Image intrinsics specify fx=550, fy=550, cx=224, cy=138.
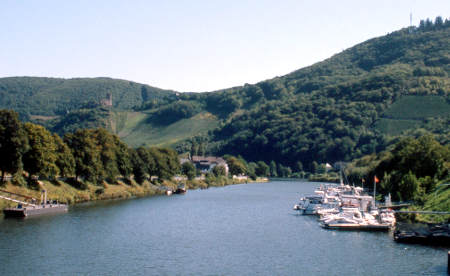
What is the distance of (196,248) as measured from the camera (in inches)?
1911

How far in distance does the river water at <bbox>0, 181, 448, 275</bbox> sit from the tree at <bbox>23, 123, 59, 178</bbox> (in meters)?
7.60

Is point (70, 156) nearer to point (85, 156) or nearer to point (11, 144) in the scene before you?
point (85, 156)

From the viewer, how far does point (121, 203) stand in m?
88.1

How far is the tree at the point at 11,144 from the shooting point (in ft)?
223

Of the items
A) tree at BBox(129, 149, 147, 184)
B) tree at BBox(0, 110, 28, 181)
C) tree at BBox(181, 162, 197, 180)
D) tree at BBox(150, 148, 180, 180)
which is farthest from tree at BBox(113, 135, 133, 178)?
tree at BBox(181, 162, 197, 180)

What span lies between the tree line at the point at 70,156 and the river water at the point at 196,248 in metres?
9.03

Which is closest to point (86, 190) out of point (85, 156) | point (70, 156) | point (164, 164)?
point (85, 156)

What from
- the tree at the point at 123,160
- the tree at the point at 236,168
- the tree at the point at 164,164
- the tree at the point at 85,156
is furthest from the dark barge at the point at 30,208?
the tree at the point at 236,168

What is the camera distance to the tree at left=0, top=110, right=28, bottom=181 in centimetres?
6800

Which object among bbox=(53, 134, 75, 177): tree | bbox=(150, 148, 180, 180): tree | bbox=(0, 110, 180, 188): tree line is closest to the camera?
bbox=(0, 110, 180, 188): tree line

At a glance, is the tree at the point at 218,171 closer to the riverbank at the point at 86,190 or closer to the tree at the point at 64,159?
the riverbank at the point at 86,190

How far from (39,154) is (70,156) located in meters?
10.3

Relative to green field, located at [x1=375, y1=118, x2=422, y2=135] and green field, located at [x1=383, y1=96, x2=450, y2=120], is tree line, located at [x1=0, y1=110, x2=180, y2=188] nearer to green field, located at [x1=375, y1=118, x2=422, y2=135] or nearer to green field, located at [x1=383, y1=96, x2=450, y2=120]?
green field, located at [x1=375, y1=118, x2=422, y2=135]

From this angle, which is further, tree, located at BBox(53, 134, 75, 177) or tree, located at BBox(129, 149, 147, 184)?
tree, located at BBox(129, 149, 147, 184)
